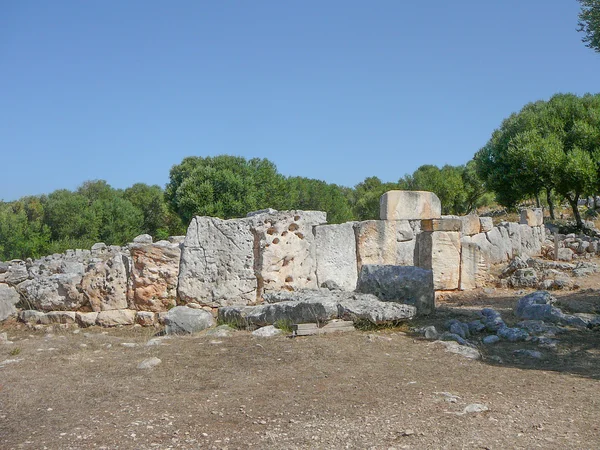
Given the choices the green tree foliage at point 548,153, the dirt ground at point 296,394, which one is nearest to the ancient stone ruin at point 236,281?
the dirt ground at point 296,394

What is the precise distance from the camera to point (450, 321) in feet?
26.3

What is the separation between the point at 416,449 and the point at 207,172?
23.9m

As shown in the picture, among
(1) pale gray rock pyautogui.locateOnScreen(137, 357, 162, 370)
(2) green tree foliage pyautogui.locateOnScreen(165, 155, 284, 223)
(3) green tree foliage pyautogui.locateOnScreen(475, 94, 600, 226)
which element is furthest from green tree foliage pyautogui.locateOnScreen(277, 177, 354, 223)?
(1) pale gray rock pyautogui.locateOnScreen(137, 357, 162, 370)

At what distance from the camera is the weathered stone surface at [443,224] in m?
12.0

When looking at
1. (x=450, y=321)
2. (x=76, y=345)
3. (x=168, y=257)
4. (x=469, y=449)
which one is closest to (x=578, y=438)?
(x=469, y=449)

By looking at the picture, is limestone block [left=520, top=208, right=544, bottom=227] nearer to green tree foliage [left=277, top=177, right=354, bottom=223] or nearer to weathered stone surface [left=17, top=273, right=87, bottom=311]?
weathered stone surface [left=17, top=273, right=87, bottom=311]

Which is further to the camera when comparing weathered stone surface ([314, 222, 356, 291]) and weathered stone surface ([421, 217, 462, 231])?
weathered stone surface ([421, 217, 462, 231])

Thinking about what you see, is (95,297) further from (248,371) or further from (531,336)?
(531,336)

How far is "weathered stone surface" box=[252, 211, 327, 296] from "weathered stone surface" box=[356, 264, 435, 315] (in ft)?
4.67

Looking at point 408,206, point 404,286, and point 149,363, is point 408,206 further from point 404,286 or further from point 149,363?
point 149,363

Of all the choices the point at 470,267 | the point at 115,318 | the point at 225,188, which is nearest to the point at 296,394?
the point at 115,318

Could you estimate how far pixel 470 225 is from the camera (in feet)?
46.4

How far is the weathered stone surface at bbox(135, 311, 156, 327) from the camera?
8.78m

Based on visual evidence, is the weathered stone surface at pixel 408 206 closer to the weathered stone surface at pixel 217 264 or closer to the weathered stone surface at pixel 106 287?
the weathered stone surface at pixel 217 264
